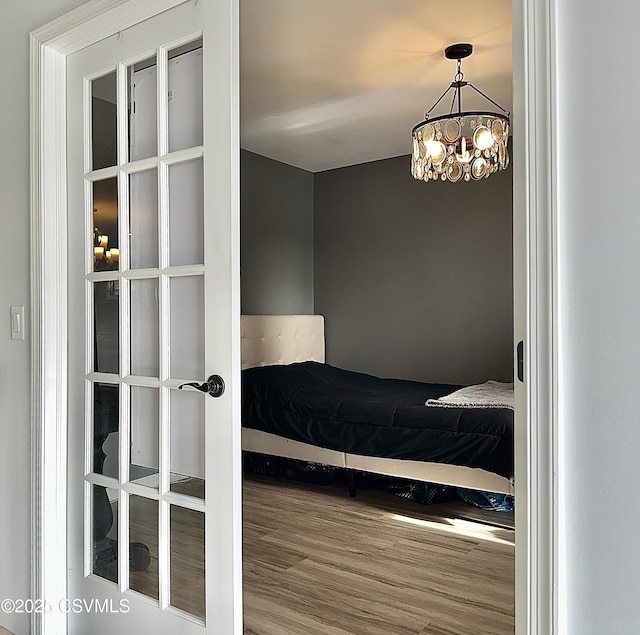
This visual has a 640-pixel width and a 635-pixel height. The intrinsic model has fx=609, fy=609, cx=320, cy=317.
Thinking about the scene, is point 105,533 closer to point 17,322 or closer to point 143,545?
point 143,545

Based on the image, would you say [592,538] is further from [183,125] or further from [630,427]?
[183,125]

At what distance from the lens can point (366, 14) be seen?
114 inches

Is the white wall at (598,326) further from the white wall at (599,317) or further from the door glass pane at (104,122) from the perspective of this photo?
the door glass pane at (104,122)

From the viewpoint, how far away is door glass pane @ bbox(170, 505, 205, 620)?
1.83 meters

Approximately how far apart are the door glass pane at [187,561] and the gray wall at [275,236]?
330 centimetres

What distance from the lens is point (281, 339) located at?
5.34 metres

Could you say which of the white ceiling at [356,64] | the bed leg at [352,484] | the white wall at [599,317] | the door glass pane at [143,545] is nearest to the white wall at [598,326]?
the white wall at [599,317]

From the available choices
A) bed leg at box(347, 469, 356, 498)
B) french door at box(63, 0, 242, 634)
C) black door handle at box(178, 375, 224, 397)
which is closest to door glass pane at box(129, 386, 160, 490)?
french door at box(63, 0, 242, 634)

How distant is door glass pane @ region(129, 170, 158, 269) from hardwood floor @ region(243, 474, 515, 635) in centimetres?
144

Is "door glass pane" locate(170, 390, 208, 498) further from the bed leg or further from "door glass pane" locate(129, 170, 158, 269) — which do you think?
the bed leg

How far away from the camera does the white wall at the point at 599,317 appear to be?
1.12 meters

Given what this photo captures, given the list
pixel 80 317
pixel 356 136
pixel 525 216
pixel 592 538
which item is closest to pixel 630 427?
pixel 592 538

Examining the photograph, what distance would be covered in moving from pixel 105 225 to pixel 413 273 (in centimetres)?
368

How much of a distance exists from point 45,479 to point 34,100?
4.46ft
